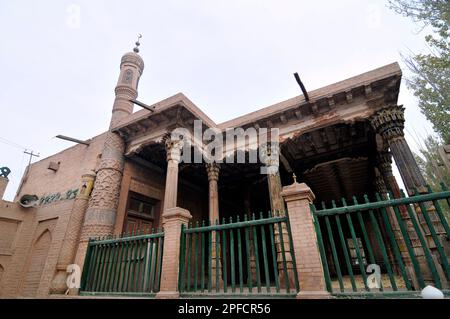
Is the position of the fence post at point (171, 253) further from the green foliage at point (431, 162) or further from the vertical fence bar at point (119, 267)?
the green foliage at point (431, 162)

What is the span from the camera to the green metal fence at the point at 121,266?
5078mm

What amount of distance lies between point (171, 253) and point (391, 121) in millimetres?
6230

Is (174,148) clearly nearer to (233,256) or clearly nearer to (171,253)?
(171,253)

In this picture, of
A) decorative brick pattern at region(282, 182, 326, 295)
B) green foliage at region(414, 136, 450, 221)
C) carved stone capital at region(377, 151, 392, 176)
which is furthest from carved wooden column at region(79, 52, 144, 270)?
green foliage at region(414, 136, 450, 221)

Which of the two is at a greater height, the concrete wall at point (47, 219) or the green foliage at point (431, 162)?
the green foliage at point (431, 162)

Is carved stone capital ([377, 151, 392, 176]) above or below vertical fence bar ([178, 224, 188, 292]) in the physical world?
above

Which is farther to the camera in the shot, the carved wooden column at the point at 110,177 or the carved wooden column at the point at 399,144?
the carved wooden column at the point at 110,177

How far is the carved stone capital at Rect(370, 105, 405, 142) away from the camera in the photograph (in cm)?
608

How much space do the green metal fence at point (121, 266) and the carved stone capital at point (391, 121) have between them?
6.07m

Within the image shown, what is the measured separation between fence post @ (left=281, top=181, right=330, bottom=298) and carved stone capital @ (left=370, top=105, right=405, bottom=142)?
153 inches

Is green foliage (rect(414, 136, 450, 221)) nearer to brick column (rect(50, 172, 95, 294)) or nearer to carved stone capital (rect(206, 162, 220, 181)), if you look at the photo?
carved stone capital (rect(206, 162, 220, 181))

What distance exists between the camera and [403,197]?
10.5 feet

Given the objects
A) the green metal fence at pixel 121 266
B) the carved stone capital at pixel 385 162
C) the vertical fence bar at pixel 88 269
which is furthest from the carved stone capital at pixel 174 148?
the carved stone capital at pixel 385 162

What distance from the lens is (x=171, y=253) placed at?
4.67 meters
